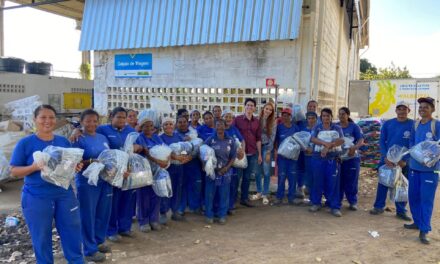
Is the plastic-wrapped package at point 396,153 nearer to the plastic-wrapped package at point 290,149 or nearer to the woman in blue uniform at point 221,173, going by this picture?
the plastic-wrapped package at point 290,149

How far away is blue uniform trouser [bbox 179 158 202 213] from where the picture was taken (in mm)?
4984

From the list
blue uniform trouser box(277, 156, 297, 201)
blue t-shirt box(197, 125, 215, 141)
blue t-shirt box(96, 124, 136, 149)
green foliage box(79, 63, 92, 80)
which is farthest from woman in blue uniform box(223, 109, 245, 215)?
green foliage box(79, 63, 92, 80)

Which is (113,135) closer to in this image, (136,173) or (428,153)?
(136,173)

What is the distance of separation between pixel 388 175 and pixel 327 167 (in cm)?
85

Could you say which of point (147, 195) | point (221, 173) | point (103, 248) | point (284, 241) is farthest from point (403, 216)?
point (103, 248)

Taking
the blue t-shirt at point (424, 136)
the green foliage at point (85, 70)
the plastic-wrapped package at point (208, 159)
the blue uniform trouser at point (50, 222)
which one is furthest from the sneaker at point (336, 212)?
the green foliage at point (85, 70)

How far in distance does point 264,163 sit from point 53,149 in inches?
140

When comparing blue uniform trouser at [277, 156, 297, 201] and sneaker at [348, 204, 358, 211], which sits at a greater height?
blue uniform trouser at [277, 156, 297, 201]

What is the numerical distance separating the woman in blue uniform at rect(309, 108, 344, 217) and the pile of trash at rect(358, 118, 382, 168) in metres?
A: 3.73

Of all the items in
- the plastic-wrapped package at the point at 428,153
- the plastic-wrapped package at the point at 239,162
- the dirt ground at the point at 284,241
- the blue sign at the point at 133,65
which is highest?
the blue sign at the point at 133,65

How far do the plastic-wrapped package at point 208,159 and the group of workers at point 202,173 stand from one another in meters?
0.12

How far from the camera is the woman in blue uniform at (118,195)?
3850mm

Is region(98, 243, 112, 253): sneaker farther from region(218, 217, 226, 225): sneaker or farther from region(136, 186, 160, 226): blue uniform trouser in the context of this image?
region(218, 217, 226, 225): sneaker

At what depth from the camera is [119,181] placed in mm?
3566
